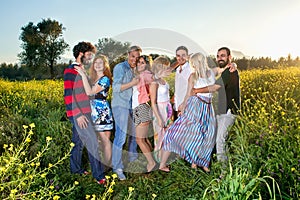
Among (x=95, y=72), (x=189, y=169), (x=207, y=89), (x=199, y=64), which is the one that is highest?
(x=199, y=64)

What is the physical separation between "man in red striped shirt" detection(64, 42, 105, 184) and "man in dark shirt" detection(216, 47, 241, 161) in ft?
5.71

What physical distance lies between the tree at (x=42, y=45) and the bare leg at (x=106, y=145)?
73.8 feet

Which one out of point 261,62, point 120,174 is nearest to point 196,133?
point 120,174

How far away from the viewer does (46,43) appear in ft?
93.7

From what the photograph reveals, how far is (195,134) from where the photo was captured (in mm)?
5398

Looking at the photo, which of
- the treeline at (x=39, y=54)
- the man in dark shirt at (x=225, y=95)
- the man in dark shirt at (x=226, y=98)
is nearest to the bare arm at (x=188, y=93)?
the man in dark shirt at (x=225, y=95)

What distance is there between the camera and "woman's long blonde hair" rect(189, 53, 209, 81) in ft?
16.9

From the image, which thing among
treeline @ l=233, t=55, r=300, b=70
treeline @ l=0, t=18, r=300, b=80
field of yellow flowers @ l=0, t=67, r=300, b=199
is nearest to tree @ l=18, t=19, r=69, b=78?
treeline @ l=0, t=18, r=300, b=80

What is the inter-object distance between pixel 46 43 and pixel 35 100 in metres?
20.8

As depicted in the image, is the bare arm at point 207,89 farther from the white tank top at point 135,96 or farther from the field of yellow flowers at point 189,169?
the white tank top at point 135,96

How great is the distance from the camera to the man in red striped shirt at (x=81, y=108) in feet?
16.8

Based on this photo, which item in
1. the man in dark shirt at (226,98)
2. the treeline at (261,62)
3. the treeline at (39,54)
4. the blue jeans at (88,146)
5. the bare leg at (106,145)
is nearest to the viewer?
the man in dark shirt at (226,98)

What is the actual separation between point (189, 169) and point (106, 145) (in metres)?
1.27

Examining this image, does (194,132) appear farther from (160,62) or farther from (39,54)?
(39,54)
